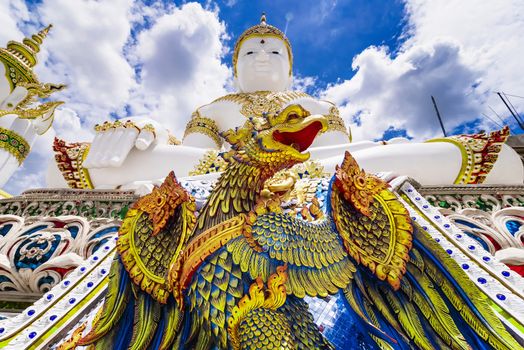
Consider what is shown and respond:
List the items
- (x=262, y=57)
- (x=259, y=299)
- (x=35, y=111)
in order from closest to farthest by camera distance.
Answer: (x=259, y=299) → (x=35, y=111) → (x=262, y=57)

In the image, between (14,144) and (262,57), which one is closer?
(14,144)

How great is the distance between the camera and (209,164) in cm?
252

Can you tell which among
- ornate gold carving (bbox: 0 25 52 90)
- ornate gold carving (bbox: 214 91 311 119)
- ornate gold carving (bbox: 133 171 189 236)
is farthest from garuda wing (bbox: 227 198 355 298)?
ornate gold carving (bbox: 0 25 52 90)

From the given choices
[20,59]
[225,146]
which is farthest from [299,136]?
[20,59]

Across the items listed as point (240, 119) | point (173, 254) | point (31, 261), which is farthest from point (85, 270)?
point (240, 119)

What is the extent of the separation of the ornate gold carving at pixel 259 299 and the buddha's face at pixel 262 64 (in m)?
3.62

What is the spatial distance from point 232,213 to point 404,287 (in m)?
0.60

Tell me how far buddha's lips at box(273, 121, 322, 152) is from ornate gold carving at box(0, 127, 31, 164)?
331 cm

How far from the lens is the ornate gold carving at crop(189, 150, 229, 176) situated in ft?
7.94

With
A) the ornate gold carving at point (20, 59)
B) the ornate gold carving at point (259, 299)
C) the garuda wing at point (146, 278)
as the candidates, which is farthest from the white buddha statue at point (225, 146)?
the ornate gold carving at point (20, 59)

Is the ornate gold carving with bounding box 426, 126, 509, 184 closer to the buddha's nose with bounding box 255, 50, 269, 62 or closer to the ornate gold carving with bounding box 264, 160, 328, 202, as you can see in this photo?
the ornate gold carving with bounding box 264, 160, 328, 202

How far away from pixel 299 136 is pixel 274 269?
397 millimetres

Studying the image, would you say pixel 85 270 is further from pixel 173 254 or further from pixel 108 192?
pixel 108 192

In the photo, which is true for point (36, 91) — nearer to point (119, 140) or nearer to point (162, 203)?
point (119, 140)
